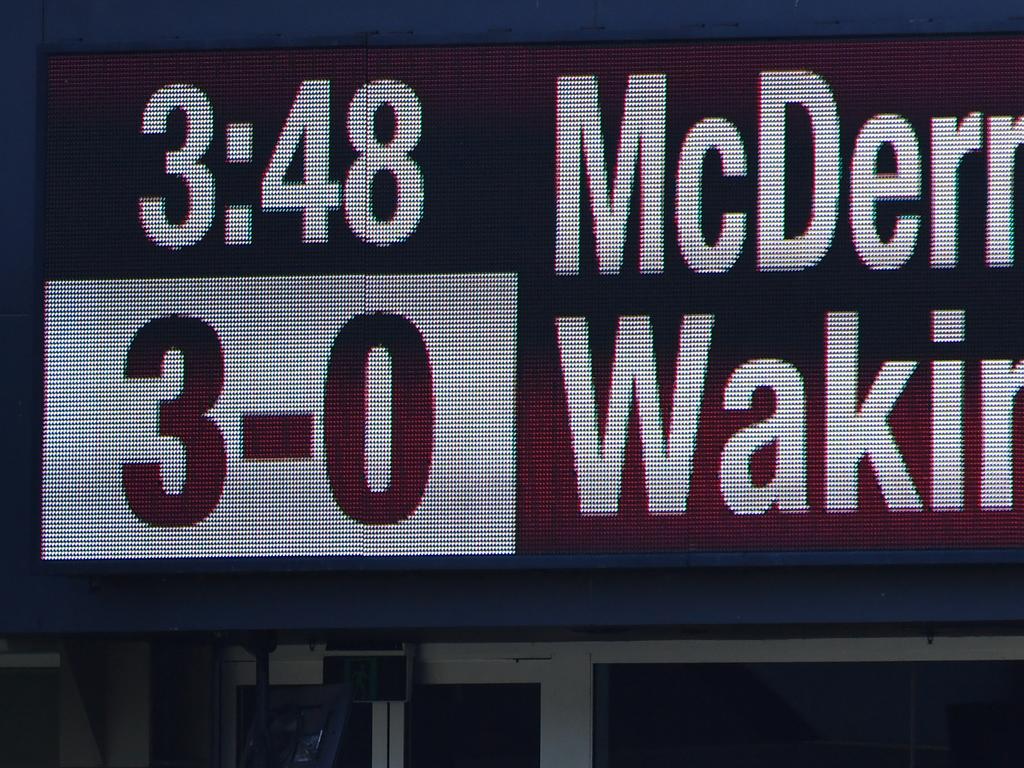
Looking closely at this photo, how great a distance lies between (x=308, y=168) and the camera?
26.7ft

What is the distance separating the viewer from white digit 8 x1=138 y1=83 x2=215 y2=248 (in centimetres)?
816

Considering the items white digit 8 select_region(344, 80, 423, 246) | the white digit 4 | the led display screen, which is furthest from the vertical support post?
the white digit 4

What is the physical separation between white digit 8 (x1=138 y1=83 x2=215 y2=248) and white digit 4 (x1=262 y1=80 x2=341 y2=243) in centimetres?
28

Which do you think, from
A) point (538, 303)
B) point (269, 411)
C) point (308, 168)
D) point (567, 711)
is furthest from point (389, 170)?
point (567, 711)

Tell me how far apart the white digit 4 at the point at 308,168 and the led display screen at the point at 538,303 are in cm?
1

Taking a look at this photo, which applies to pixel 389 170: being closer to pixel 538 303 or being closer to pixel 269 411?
pixel 538 303

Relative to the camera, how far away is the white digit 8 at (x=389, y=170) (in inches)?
318

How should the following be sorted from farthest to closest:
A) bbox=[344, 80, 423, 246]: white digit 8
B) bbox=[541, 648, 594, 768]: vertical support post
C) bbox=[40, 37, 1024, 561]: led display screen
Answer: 1. bbox=[541, 648, 594, 768]: vertical support post
2. bbox=[344, 80, 423, 246]: white digit 8
3. bbox=[40, 37, 1024, 561]: led display screen

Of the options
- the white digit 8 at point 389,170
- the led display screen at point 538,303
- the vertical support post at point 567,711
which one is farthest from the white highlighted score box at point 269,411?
the vertical support post at point 567,711

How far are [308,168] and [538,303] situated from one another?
1.18 metres

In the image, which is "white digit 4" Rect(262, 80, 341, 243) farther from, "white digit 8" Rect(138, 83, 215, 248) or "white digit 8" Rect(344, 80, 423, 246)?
"white digit 8" Rect(138, 83, 215, 248)

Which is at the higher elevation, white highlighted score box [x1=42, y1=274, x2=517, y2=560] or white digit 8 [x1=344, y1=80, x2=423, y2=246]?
white digit 8 [x1=344, y1=80, x2=423, y2=246]

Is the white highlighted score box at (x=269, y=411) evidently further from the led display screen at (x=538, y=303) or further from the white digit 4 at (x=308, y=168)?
the white digit 4 at (x=308, y=168)

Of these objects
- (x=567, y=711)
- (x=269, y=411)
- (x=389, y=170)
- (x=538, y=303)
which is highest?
(x=389, y=170)
